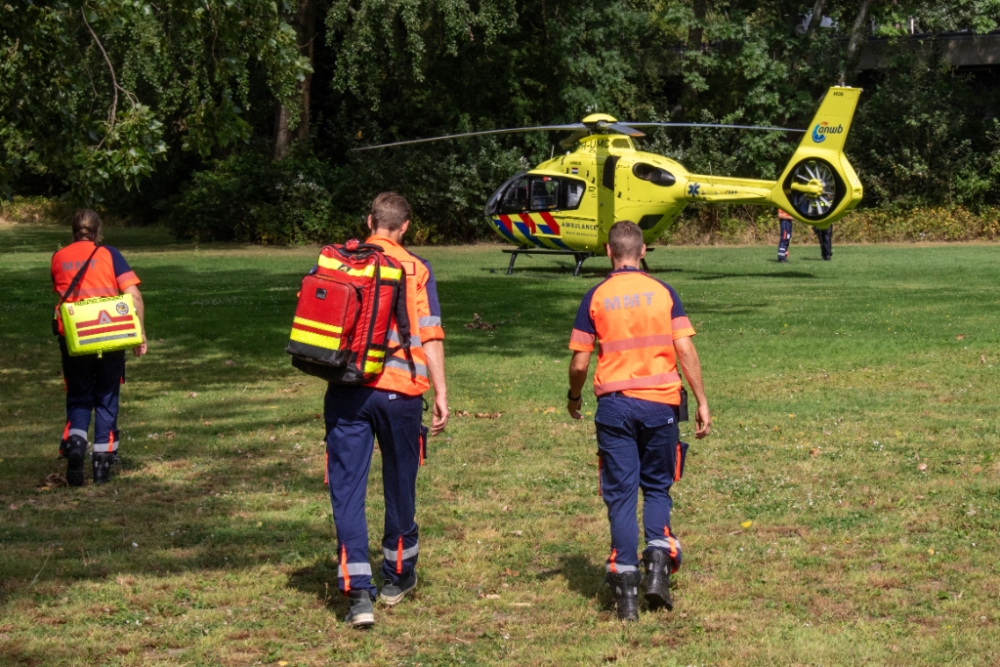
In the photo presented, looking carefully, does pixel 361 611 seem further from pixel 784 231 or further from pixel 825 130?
pixel 784 231

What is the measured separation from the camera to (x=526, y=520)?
8.24m

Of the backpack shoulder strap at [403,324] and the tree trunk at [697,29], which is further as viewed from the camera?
the tree trunk at [697,29]

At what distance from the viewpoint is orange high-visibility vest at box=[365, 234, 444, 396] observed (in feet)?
20.0

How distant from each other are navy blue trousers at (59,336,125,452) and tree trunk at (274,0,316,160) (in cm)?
3153

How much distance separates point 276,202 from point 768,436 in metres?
32.9

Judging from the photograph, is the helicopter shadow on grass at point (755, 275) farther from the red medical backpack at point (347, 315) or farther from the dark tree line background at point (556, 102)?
the red medical backpack at point (347, 315)

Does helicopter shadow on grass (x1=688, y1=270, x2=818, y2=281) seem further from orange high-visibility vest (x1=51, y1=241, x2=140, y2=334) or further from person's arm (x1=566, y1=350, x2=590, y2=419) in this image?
person's arm (x1=566, y1=350, x2=590, y2=419)

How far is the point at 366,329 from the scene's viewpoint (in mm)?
5930

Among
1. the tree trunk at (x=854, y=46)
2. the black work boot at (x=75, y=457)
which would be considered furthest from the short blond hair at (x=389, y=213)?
the tree trunk at (x=854, y=46)

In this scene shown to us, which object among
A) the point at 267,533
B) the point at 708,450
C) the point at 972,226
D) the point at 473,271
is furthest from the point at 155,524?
the point at 972,226

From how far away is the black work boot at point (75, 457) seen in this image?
927 centimetres

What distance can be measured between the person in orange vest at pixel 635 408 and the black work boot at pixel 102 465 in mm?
4502

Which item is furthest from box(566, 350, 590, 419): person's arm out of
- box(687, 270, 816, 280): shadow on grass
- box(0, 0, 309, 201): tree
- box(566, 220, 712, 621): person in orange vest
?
box(687, 270, 816, 280): shadow on grass

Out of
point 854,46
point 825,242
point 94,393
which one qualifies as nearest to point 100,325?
point 94,393
